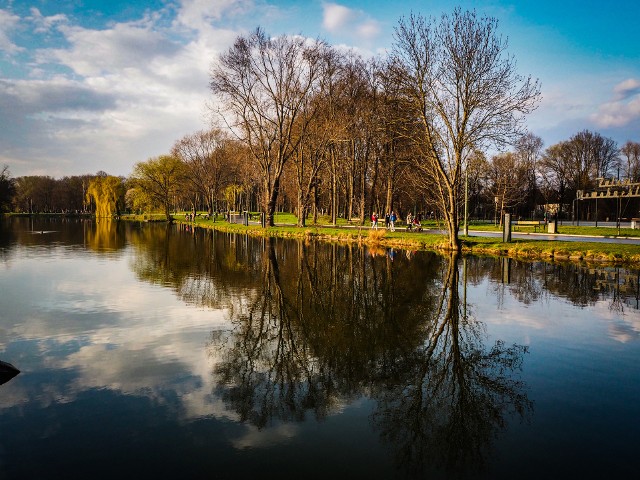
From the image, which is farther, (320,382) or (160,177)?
(160,177)

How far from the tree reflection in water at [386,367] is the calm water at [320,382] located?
4 cm

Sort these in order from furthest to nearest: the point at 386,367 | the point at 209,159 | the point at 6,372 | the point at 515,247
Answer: the point at 209,159
the point at 515,247
the point at 386,367
the point at 6,372

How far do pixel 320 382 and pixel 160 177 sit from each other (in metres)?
77.7

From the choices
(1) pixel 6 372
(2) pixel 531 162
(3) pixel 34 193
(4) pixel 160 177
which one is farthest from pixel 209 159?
(3) pixel 34 193

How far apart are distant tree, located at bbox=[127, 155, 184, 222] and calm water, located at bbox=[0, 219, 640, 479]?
6588 cm

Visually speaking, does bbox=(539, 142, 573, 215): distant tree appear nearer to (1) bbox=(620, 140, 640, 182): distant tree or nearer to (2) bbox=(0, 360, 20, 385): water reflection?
(1) bbox=(620, 140, 640, 182): distant tree

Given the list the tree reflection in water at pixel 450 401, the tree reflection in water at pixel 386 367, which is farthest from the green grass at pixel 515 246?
the tree reflection in water at pixel 450 401

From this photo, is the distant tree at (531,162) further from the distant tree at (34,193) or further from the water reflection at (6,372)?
the distant tree at (34,193)

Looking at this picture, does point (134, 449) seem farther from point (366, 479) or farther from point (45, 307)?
point (45, 307)

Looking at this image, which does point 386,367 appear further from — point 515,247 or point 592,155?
point 592,155

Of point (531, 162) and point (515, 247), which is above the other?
point (531, 162)

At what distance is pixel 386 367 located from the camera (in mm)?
7414

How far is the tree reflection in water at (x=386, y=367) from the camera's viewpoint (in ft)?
17.8

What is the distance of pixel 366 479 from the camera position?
14.3 ft
